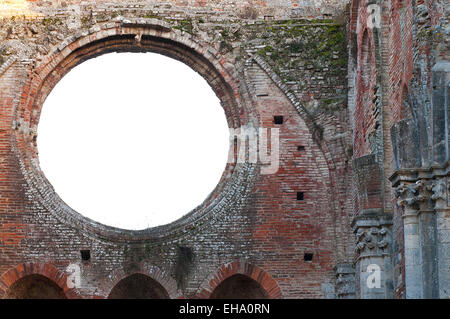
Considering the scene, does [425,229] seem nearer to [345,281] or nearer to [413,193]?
[413,193]

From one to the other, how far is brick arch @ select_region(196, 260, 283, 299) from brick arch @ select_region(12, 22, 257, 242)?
2.79 ft

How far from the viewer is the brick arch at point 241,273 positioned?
16.4m

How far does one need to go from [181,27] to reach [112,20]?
1106 millimetres

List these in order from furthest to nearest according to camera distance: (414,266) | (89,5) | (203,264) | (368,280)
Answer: (89,5) → (203,264) → (368,280) → (414,266)

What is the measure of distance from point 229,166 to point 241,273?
180 cm

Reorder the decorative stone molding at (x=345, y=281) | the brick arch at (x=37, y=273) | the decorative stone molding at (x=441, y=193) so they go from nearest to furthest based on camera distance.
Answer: the decorative stone molding at (x=441, y=193), the decorative stone molding at (x=345, y=281), the brick arch at (x=37, y=273)

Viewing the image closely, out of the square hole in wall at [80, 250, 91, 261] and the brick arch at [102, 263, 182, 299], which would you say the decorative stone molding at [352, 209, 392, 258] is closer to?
the brick arch at [102, 263, 182, 299]

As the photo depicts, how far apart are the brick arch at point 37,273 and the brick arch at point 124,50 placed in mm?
760

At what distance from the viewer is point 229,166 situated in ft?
56.9

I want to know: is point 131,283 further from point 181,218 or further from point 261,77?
point 261,77

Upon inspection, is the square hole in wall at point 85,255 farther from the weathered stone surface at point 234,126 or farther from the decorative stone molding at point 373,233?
the decorative stone molding at point 373,233

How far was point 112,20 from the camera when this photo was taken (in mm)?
17625

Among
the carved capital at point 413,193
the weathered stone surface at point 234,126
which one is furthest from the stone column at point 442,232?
the weathered stone surface at point 234,126

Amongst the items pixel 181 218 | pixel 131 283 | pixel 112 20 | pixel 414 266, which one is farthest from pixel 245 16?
pixel 414 266
